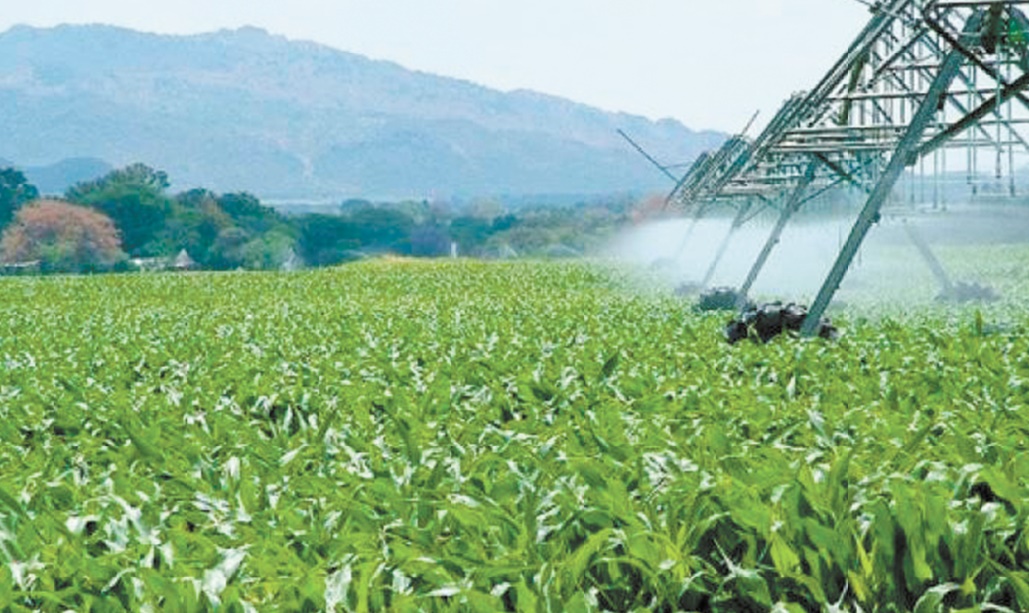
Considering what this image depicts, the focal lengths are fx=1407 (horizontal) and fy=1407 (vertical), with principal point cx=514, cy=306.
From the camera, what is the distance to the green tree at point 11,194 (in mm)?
143500

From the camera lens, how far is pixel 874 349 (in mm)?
11711

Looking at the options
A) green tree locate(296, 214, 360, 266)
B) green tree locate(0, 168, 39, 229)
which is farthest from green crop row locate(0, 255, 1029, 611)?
green tree locate(0, 168, 39, 229)

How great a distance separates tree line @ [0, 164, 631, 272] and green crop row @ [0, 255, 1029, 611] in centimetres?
10734

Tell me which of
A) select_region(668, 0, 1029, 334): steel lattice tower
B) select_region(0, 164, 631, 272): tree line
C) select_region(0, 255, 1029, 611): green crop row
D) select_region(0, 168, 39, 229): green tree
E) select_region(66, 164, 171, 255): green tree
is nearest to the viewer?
select_region(0, 255, 1029, 611): green crop row

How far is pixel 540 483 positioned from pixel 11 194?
493ft

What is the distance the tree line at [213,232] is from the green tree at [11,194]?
0.34ft

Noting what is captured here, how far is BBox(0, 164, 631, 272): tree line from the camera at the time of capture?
125375 millimetres

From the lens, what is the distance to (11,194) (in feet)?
478

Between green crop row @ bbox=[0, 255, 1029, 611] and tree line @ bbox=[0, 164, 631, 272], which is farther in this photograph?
tree line @ bbox=[0, 164, 631, 272]

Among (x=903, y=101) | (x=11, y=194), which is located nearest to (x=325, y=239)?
(x=11, y=194)

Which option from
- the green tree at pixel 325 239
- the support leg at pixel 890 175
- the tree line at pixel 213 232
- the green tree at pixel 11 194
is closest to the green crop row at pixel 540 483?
the support leg at pixel 890 175

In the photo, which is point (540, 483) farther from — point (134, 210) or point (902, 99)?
point (134, 210)

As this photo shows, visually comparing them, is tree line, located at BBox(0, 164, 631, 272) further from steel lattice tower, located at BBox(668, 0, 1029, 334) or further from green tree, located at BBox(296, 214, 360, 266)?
steel lattice tower, located at BBox(668, 0, 1029, 334)

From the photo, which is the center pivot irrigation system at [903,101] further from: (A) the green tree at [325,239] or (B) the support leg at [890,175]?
Answer: (A) the green tree at [325,239]
